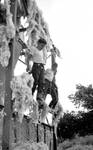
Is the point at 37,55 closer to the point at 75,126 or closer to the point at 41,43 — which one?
the point at 41,43

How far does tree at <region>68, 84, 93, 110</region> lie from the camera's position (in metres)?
22.6

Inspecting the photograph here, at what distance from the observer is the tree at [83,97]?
22578 millimetres

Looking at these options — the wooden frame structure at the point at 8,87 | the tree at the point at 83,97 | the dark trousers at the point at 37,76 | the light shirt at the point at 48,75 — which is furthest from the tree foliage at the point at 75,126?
the wooden frame structure at the point at 8,87

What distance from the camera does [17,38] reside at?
6.54 feet

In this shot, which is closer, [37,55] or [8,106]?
[8,106]

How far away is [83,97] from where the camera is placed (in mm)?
22922

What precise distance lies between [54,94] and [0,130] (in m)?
0.66

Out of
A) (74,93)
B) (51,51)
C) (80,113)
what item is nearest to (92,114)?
(80,113)

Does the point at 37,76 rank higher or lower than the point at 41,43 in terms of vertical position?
lower

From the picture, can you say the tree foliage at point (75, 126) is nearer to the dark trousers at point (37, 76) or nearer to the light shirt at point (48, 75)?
the light shirt at point (48, 75)

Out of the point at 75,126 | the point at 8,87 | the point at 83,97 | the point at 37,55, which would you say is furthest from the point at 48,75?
the point at 83,97

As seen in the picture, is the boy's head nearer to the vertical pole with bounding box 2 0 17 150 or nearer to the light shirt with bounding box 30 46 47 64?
the light shirt with bounding box 30 46 47 64

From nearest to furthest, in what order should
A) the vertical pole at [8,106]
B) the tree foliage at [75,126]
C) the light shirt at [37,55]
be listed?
the vertical pole at [8,106], the light shirt at [37,55], the tree foliage at [75,126]

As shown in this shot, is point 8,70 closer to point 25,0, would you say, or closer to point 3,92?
point 3,92
